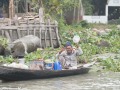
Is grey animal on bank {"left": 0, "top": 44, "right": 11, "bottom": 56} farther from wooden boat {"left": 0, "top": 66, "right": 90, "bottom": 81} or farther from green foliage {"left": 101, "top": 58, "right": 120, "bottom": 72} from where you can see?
wooden boat {"left": 0, "top": 66, "right": 90, "bottom": 81}

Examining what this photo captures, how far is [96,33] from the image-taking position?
97.8 feet

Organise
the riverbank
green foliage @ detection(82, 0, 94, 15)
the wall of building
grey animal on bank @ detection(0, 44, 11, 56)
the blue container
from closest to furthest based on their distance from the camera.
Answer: the blue container, the riverbank, grey animal on bank @ detection(0, 44, 11, 56), green foliage @ detection(82, 0, 94, 15), the wall of building

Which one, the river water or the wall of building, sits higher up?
the wall of building

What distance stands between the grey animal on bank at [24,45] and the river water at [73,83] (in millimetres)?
4611

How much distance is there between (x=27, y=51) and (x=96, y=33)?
944cm

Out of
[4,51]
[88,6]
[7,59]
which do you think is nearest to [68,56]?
→ [7,59]

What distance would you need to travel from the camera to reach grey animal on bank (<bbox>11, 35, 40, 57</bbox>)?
20469 mm

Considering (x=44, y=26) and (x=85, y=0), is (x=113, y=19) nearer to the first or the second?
(x=85, y=0)

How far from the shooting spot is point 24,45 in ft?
67.6

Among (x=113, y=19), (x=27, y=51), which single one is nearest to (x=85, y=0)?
(x=113, y=19)

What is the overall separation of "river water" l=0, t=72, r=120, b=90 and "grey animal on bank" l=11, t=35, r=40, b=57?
15.1 feet

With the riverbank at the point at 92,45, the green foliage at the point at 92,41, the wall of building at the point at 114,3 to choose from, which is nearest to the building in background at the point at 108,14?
the wall of building at the point at 114,3

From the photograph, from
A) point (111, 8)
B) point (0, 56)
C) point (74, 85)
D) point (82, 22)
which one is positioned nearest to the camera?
point (74, 85)

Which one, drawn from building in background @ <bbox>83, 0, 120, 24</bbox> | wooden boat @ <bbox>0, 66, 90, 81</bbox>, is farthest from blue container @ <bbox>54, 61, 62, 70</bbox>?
building in background @ <bbox>83, 0, 120, 24</bbox>
